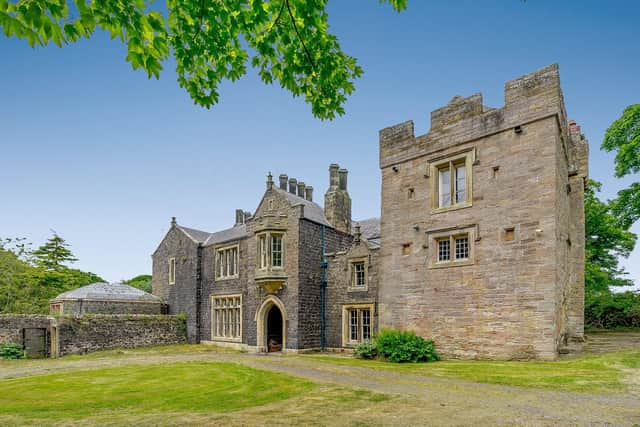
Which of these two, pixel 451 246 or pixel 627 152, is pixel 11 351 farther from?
pixel 627 152

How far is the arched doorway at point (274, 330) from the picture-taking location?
25.5m

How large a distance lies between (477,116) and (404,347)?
868 cm

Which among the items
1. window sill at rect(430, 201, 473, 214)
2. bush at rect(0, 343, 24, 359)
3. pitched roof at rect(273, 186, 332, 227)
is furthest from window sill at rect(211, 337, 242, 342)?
window sill at rect(430, 201, 473, 214)

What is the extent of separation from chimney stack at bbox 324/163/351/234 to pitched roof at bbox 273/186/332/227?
472 mm

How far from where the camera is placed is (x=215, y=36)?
5.82m

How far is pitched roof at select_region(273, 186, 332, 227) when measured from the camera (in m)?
24.8

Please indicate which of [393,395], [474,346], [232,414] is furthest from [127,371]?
[474,346]

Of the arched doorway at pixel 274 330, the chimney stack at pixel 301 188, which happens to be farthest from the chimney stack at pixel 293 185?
the arched doorway at pixel 274 330

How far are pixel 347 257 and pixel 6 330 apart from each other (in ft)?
59.6

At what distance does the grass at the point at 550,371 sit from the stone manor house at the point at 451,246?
1.21m

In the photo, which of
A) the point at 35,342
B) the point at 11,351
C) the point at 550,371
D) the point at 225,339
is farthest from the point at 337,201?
the point at 11,351

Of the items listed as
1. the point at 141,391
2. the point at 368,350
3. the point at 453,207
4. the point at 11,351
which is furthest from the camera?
the point at 11,351

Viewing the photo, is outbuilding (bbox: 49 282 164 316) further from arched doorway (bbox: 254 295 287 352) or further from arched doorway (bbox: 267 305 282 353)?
arched doorway (bbox: 254 295 287 352)

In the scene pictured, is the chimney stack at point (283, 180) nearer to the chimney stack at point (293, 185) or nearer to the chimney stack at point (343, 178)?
the chimney stack at point (293, 185)
